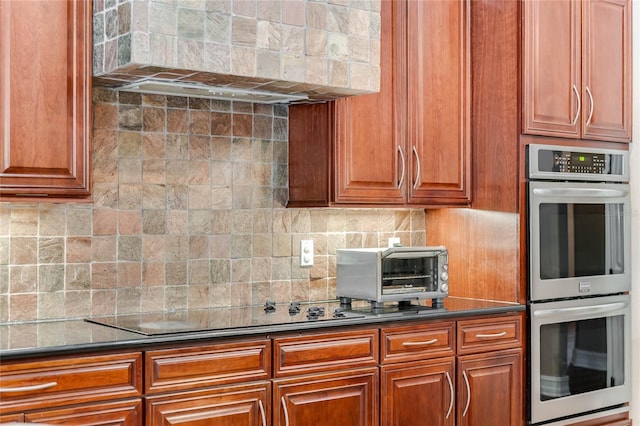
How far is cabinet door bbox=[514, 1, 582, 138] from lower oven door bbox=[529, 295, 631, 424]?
2.74ft

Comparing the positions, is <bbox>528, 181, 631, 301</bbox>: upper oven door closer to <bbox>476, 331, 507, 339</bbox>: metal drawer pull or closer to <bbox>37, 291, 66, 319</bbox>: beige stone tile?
<bbox>476, 331, 507, 339</bbox>: metal drawer pull

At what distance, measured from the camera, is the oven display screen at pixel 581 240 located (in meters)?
3.85

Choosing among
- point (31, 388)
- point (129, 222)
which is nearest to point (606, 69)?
point (129, 222)

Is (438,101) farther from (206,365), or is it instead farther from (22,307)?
(22,307)

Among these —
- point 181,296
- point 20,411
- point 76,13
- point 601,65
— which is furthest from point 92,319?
point 601,65

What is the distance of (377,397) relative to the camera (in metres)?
3.28

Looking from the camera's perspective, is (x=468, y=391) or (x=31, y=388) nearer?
(x=31, y=388)

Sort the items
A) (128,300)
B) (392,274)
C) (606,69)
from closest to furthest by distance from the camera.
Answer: (128,300)
(392,274)
(606,69)

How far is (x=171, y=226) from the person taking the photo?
344 centimetres

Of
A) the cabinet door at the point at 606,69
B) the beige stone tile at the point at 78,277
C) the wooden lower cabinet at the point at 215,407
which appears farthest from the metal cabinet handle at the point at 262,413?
the cabinet door at the point at 606,69

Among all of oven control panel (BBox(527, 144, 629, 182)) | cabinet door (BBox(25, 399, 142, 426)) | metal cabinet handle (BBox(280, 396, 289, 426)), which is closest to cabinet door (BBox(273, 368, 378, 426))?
metal cabinet handle (BBox(280, 396, 289, 426))

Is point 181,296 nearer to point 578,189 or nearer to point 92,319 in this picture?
point 92,319

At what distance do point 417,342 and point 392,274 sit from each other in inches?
12.9

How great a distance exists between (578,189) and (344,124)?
1.18m
